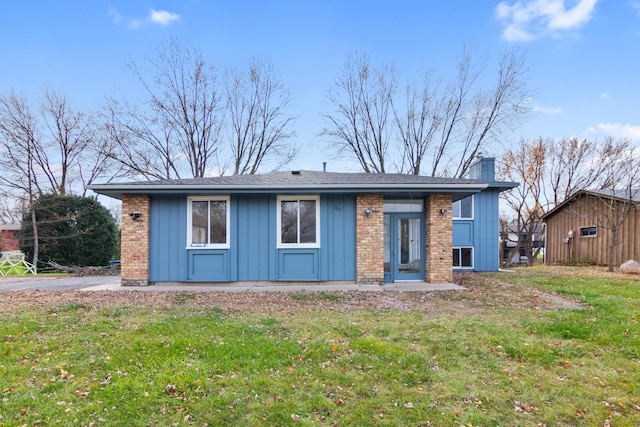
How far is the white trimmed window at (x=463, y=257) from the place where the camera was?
13758mm

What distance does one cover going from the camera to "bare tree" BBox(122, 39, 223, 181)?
2127 cm

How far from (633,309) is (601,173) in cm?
1867

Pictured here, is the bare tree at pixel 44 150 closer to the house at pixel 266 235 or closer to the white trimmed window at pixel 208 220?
the house at pixel 266 235

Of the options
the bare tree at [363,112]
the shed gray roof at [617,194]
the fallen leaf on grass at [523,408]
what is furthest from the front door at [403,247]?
the bare tree at [363,112]

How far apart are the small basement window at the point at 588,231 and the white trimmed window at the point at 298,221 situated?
1538cm

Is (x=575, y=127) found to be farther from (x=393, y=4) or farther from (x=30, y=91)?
(x=30, y=91)

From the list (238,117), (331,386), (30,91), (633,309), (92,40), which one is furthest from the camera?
(238,117)

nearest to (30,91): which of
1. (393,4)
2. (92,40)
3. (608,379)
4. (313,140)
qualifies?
(92,40)

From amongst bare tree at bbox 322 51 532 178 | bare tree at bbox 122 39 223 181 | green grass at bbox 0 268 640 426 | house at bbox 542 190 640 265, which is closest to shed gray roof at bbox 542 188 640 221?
house at bbox 542 190 640 265

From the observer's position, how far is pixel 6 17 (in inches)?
418

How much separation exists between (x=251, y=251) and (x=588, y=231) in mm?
17281

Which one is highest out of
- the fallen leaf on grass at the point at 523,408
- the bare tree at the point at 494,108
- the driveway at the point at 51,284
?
the bare tree at the point at 494,108

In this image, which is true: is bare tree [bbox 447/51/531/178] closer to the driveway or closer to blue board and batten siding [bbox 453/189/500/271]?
blue board and batten siding [bbox 453/189/500/271]

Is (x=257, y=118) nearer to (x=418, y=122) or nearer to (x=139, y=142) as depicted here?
(x=139, y=142)
